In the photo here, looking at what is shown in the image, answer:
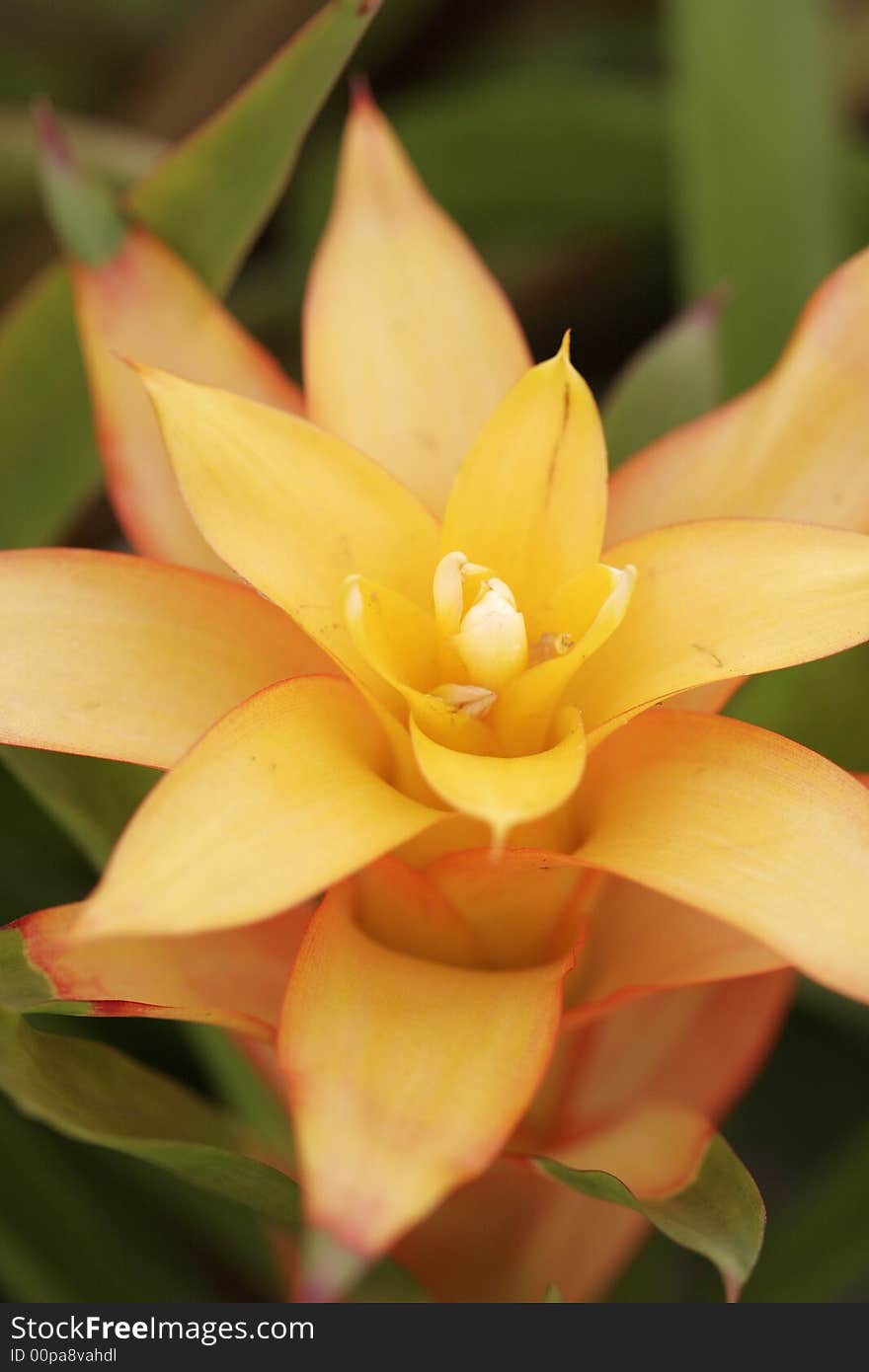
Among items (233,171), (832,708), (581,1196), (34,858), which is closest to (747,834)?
(832,708)

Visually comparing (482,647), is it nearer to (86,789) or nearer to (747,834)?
(747,834)

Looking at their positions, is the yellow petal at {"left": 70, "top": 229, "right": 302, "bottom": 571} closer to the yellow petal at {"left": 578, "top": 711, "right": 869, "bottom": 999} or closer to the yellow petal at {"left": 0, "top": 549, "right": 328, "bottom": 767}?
the yellow petal at {"left": 0, "top": 549, "right": 328, "bottom": 767}

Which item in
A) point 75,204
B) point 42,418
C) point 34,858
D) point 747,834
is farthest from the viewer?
point 34,858

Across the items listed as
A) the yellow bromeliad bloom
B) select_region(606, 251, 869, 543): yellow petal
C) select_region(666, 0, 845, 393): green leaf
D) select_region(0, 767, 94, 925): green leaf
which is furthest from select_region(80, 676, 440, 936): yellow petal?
select_region(666, 0, 845, 393): green leaf

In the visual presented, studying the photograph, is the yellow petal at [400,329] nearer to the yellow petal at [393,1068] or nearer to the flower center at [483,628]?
the flower center at [483,628]

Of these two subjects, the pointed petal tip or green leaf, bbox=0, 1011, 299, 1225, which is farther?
green leaf, bbox=0, 1011, 299, 1225

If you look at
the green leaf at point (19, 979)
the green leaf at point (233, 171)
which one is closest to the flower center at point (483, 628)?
the green leaf at point (19, 979)

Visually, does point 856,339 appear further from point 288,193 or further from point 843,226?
point 288,193

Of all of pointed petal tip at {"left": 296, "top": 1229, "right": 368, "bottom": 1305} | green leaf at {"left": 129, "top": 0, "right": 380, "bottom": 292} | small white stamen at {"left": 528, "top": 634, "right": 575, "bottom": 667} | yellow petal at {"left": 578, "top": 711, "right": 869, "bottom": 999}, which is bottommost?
pointed petal tip at {"left": 296, "top": 1229, "right": 368, "bottom": 1305}
